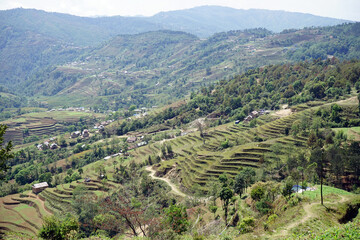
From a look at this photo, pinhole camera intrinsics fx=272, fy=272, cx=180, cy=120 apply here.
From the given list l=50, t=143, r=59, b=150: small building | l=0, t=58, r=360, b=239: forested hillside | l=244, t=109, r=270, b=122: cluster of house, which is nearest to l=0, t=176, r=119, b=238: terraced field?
l=0, t=58, r=360, b=239: forested hillside

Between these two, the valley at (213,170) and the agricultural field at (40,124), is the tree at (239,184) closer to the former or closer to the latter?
the valley at (213,170)

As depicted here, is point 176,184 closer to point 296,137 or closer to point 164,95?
point 296,137

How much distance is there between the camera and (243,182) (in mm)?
36500

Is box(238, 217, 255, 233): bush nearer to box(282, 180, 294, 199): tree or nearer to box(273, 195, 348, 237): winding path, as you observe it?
box(273, 195, 348, 237): winding path

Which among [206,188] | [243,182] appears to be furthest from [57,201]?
[243,182]

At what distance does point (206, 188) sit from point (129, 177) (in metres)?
19.8

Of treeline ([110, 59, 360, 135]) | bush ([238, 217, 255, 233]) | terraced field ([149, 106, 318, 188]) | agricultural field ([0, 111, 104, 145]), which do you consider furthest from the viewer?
agricultural field ([0, 111, 104, 145])

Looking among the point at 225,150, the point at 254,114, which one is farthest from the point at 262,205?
the point at 254,114

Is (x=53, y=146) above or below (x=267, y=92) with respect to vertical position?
below

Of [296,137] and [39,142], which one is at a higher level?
[296,137]

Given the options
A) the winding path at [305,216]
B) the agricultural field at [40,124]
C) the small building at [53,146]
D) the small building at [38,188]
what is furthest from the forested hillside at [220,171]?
the agricultural field at [40,124]

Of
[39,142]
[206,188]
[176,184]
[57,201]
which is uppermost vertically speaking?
[206,188]

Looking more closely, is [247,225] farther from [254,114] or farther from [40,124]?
[40,124]

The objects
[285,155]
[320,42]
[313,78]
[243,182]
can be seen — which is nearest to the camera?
[243,182]
